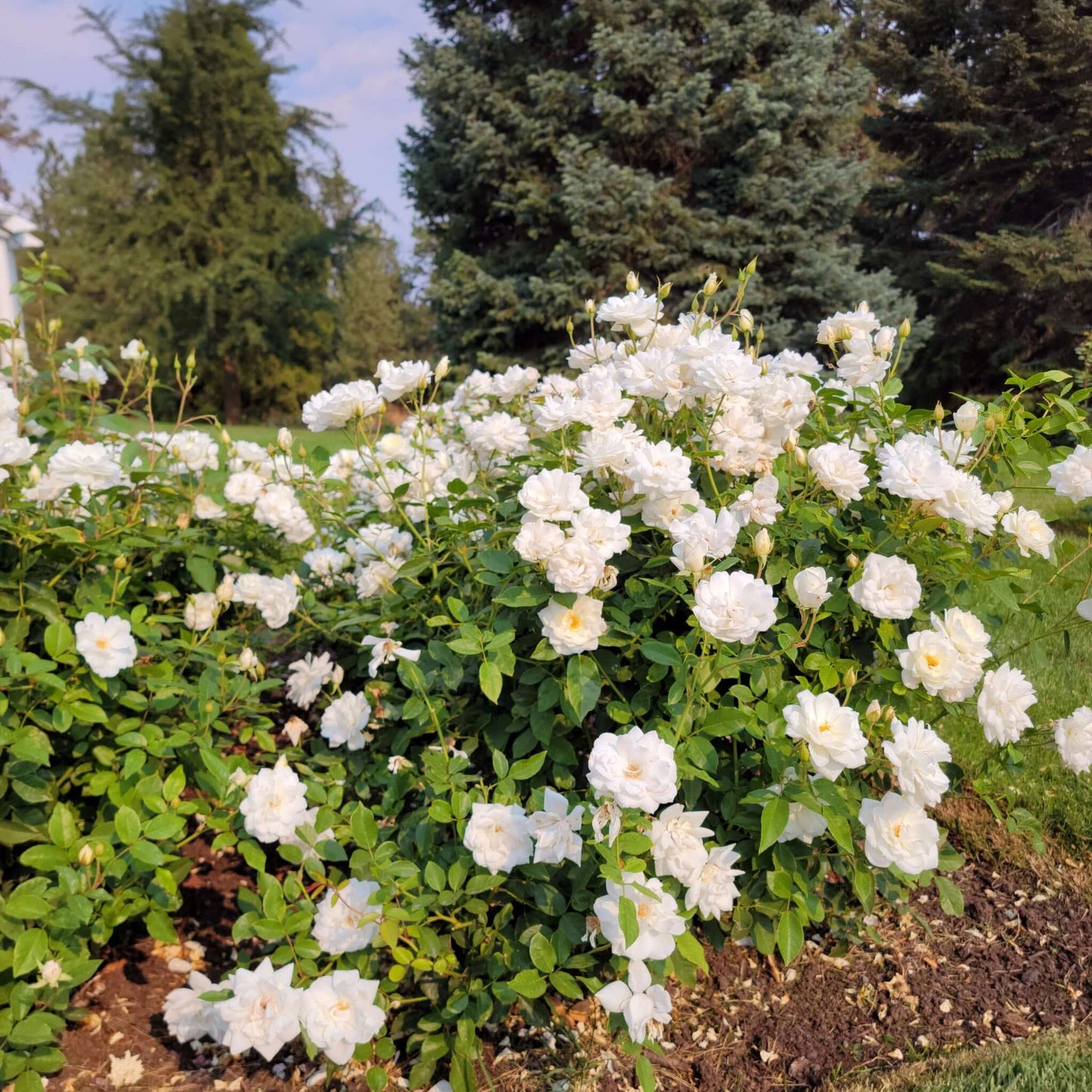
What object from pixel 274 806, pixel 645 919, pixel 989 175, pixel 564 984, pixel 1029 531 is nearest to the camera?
pixel 645 919

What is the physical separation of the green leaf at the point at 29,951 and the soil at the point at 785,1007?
376 millimetres

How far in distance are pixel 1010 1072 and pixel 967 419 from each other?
1.20 m

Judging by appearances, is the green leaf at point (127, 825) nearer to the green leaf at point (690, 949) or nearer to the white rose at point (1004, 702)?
the green leaf at point (690, 949)

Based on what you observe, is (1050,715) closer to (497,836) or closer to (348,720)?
(497,836)

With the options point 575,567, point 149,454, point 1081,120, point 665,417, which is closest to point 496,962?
point 575,567

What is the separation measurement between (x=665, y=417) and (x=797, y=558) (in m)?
0.44

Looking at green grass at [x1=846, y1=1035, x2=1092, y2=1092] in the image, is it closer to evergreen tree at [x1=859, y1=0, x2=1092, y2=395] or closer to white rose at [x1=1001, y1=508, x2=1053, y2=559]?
white rose at [x1=1001, y1=508, x2=1053, y2=559]

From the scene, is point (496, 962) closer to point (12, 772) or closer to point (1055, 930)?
point (12, 772)

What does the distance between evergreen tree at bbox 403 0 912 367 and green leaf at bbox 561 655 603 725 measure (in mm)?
8032

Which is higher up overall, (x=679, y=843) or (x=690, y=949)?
(x=679, y=843)

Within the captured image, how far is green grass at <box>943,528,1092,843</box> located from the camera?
2219 mm

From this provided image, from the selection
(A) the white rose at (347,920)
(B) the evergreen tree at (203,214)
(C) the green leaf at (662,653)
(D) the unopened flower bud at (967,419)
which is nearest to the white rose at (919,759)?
(C) the green leaf at (662,653)

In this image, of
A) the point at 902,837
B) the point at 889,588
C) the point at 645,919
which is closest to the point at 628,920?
the point at 645,919

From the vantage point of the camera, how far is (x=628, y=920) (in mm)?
1225
